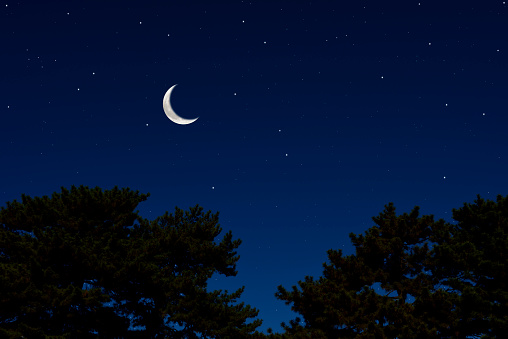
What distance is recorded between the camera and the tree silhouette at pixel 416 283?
61.8 ft

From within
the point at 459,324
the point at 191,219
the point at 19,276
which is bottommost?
the point at 459,324

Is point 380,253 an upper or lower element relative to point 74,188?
lower

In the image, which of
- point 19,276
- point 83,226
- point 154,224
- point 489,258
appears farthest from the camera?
point 154,224

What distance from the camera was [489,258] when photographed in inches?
802

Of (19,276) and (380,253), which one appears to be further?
(380,253)

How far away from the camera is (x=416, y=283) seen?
2203 cm

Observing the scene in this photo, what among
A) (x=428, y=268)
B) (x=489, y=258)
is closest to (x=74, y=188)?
(x=428, y=268)

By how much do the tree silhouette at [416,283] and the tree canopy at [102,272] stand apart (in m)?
5.06

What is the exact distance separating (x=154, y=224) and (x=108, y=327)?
759 cm

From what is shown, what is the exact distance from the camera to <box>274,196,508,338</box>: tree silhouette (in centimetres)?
1884

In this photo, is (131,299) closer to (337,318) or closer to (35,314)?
(35,314)

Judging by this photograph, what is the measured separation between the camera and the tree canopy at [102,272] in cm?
1877

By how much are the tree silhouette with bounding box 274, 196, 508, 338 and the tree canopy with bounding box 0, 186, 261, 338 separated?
506cm

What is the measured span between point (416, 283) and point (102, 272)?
1546cm
